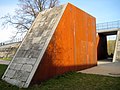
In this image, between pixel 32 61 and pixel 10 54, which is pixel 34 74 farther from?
pixel 10 54

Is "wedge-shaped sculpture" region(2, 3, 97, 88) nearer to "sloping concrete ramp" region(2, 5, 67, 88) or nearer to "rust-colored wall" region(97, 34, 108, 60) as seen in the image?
"sloping concrete ramp" region(2, 5, 67, 88)

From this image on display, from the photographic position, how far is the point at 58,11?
823 cm

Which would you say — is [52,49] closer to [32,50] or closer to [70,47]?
[32,50]

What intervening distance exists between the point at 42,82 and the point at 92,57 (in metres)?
5.96

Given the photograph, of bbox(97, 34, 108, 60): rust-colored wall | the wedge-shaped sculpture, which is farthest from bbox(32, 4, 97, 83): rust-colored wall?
bbox(97, 34, 108, 60): rust-colored wall

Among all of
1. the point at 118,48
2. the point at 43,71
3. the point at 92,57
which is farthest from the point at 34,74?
the point at 118,48

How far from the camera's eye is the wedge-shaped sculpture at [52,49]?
251 inches

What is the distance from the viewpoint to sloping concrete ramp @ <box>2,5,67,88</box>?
6.24 m

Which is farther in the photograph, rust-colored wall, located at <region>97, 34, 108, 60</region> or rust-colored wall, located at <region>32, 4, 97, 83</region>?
rust-colored wall, located at <region>97, 34, 108, 60</region>

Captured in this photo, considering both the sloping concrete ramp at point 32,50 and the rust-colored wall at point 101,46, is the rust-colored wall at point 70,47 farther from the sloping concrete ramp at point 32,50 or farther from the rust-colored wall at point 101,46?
the rust-colored wall at point 101,46

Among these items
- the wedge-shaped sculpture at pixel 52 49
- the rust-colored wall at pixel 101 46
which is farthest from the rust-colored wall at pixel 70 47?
the rust-colored wall at pixel 101 46

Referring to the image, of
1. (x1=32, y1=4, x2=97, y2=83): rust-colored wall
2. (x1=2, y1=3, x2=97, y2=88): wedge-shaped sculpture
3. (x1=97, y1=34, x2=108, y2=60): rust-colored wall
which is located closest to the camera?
(x1=2, y1=3, x2=97, y2=88): wedge-shaped sculpture

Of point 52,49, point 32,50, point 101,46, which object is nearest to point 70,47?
point 52,49

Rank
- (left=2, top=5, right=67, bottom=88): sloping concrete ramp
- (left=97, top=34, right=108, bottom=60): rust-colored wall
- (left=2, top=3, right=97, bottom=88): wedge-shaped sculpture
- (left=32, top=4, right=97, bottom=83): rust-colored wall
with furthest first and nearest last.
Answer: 1. (left=97, top=34, right=108, bottom=60): rust-colored wall
2. (left=32, top=4, right=97, bottom=83): rust-colored wall
3. (left=2, top=3, right=97, bottom=88): wedge-shaped sculpture
4. (left=2, top=5, right=67, bottom=88): sloping concrete ramp
